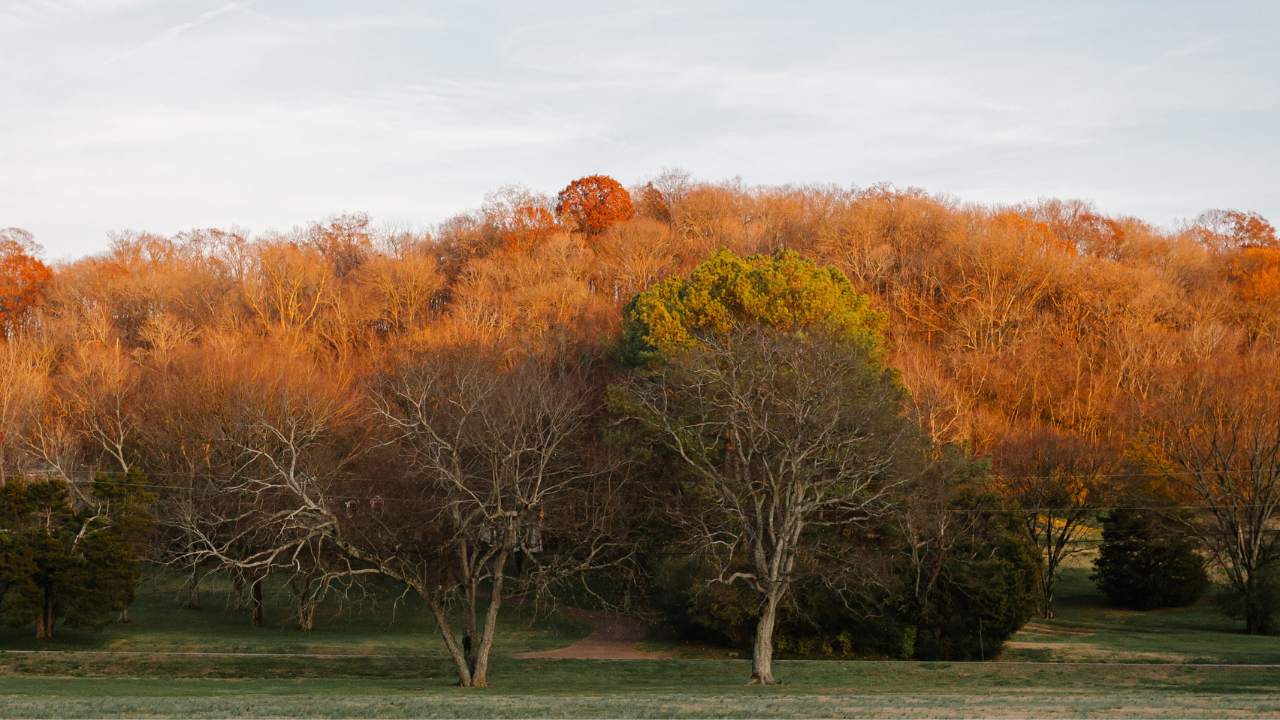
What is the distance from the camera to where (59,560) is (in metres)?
41.5

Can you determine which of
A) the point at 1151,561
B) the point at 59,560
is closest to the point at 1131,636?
the point at 1151,561

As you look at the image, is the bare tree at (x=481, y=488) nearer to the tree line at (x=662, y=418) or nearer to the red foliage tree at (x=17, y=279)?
the tree line at (x=662, y=418)

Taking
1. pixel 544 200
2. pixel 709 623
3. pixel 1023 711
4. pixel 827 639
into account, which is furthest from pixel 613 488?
pixel 544 200

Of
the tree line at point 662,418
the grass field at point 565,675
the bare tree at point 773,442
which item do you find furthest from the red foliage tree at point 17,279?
the bare tree at point 773,442

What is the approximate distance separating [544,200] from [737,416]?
208 ft

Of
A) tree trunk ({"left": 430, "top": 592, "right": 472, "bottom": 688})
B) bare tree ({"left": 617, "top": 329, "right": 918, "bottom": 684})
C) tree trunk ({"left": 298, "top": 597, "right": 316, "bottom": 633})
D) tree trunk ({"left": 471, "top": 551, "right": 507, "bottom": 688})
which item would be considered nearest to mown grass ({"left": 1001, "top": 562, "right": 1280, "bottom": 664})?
bare tree ({"left": 617, "top": 329, "right": 918, "bottom": 684})

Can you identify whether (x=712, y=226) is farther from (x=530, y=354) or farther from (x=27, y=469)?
(x=27, y=469)

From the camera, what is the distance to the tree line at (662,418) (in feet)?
114

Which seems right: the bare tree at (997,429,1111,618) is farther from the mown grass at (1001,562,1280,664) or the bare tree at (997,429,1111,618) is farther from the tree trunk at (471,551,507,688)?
the tree trunk at (471,551,507,688)

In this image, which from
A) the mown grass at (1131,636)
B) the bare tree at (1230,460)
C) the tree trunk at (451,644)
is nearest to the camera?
the tree trunk at (451,644)

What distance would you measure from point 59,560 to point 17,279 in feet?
166

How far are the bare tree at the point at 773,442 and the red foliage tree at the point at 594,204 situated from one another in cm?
5387

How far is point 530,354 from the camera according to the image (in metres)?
57.7

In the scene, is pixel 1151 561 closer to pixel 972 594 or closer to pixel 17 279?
pixel 972 594
